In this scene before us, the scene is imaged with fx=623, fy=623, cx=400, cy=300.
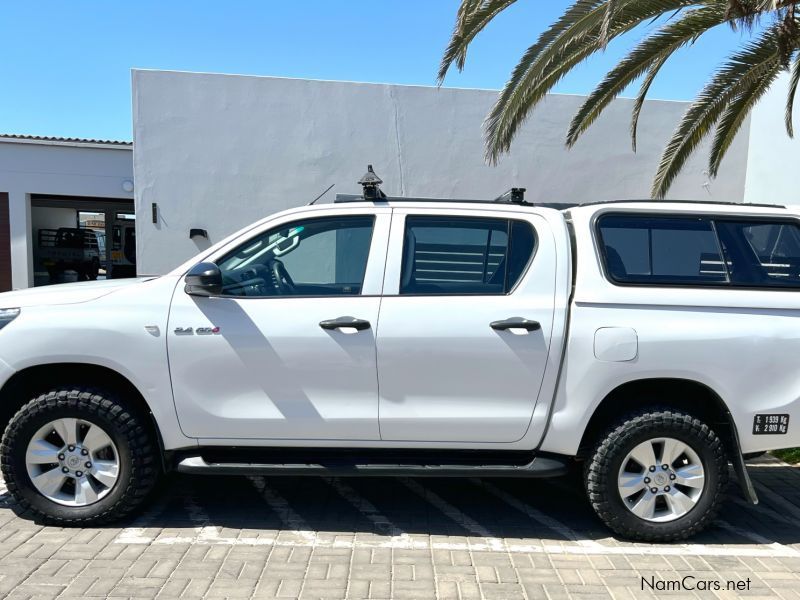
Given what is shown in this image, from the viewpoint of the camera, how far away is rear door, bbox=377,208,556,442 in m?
3.56

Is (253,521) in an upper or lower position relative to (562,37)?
lower

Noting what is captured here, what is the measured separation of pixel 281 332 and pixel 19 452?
170 centimetres

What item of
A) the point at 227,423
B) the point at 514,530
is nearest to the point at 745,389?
the point at 514,530

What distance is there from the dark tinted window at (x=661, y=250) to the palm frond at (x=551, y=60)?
3268mm

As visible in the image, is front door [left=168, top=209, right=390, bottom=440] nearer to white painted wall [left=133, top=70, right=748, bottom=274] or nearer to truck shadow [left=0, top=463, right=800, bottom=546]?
truck shadow [left=0, top=463, right=800, bottom=546]

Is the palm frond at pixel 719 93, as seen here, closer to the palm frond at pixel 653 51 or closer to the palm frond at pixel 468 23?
the palm frond at pixel 653 51

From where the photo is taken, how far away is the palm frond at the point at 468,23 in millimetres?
6528

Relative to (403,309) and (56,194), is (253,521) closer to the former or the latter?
(403,309)

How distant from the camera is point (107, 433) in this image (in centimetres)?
366

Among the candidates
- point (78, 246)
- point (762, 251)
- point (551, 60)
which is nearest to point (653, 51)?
point (551, 60)

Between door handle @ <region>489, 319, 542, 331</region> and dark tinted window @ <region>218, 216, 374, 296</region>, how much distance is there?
0.83 meters

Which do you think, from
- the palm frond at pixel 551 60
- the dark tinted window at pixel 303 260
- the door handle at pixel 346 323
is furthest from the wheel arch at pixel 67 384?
the palm frond at pixel 551 60

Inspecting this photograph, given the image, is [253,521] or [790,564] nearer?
[790,564]

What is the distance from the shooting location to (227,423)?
3619 mm
